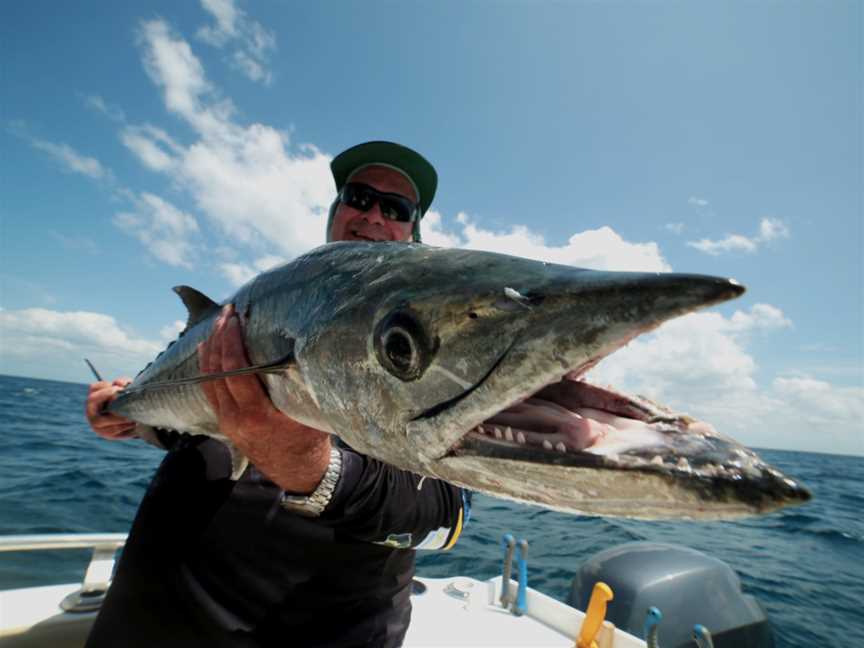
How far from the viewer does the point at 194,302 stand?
2.92 m

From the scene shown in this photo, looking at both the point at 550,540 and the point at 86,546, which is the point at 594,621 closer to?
the point at 86,546

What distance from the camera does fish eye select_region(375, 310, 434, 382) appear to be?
3.60ft

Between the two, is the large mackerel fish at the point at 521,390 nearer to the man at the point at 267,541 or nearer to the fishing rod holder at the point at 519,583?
the man at the point at 267,541

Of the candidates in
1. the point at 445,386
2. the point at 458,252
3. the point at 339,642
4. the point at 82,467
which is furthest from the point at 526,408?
the point at 82,467

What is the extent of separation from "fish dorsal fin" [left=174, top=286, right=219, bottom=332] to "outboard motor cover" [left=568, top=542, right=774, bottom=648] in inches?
178

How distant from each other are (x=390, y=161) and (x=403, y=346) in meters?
2.68

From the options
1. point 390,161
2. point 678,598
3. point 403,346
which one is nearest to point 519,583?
point 678,598

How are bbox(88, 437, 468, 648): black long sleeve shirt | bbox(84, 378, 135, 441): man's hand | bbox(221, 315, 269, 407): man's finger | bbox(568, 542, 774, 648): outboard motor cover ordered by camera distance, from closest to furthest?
bbox(221, 315, 269, 407): man's finger
bbox(88, 437, 468, 648): black long sleeve shirt
bbox(84, 378, 135, 441): man's hand
bbox(568, 542, 774, 648): outboard motor cover

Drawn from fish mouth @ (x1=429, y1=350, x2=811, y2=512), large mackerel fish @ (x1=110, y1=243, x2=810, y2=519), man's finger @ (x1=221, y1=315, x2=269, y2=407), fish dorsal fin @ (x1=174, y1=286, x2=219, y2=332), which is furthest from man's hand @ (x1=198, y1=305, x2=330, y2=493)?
fish dorsal fin @ (x1=174, y1=286, x2=219, y2=332)

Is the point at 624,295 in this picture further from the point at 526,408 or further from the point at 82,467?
the point at 82,467

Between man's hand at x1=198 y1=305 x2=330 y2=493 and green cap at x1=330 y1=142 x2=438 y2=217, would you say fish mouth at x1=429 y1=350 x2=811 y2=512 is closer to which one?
man's hand at x1=198 y1=305 x2=330 y2=493

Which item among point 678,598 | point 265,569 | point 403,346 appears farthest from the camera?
point 678,598

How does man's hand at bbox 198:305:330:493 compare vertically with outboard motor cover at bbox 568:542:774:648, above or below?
above

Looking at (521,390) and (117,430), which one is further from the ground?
(521,390)
